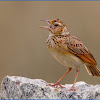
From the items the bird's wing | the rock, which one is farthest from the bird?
the rock

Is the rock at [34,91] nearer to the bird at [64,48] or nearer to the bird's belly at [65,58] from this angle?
the bird at [64,48]

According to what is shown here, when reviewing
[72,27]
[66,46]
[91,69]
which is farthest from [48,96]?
[72,27]

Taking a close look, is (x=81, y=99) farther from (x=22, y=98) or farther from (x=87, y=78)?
(x=87, y=78)

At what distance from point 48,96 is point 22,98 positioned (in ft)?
1.77

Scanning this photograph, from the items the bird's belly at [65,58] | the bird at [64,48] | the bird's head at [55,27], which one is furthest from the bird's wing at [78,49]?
the bird's head at [55,27]

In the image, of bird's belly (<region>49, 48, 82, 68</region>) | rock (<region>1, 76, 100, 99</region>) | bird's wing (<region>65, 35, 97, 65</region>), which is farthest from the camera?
bird's wing (<region>65, 35, 97, 65</region>)

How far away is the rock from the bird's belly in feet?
2.83

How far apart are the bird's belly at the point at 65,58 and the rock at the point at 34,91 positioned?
2.83 feet

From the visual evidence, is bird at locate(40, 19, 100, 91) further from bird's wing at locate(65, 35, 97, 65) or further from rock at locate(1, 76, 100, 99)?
rock at locate(1, 76, 100, 99)

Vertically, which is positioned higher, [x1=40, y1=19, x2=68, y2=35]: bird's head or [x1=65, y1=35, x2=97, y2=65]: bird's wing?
[x1=40, y1=19, x2=68, y2=35]: bird's head

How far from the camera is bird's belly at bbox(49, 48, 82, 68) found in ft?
28.9

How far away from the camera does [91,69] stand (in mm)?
9828

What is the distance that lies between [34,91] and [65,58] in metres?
1.43

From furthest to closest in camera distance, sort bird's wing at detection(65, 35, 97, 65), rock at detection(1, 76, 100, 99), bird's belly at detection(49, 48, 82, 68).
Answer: bird's wing at detection(65, 35, 97, 65)
bird's belly at detection(49, 48, 82, 68)
rock at detection(1, 76, 100, 99)
